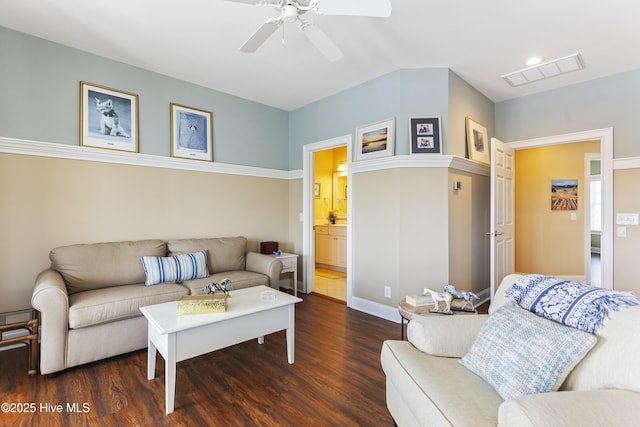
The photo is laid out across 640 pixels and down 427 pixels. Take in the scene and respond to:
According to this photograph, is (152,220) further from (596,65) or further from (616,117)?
(616,117)

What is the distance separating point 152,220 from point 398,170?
280 centimetres

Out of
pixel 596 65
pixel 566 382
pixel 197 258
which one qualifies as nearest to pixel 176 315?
pixel 197 258

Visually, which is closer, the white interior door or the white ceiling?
Answer: the white ceiling

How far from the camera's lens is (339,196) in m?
6.59

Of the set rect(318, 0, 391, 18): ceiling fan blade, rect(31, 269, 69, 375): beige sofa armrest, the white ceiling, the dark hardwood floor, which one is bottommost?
the dark hardwood floor

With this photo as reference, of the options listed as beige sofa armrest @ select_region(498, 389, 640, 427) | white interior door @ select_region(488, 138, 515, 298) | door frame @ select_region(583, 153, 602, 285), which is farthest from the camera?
door frame @ select_region(583, 153, 602, 285)

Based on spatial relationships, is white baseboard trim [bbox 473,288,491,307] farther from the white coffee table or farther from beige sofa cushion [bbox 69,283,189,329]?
beige sofa cushion [bbox 69,283,189,329]

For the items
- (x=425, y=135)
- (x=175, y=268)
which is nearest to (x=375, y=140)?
(x=425, y=135)

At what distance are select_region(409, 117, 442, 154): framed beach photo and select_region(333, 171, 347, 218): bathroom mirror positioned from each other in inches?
129

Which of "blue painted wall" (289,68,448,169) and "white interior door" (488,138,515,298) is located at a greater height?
"blue painted wall" (289,68,448,169)

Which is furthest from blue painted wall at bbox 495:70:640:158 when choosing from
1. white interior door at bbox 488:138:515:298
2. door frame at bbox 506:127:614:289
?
white interior door at bbox 488:138:515:298

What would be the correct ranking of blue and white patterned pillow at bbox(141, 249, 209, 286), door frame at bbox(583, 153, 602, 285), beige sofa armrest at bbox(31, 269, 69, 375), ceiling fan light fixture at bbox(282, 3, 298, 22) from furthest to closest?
1. door frame at bbox(583, 153, 602, 285)
2. blue and white patterned pillow at bbox(141, 249, 209, 286)
3. beige sofa armrest at bbox(31, 269, 69, 375)
4. ceiling fan light fixture at bbox(282, 3, 298, 22)

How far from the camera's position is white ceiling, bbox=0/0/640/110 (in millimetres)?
2354

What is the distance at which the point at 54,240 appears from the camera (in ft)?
9.33
